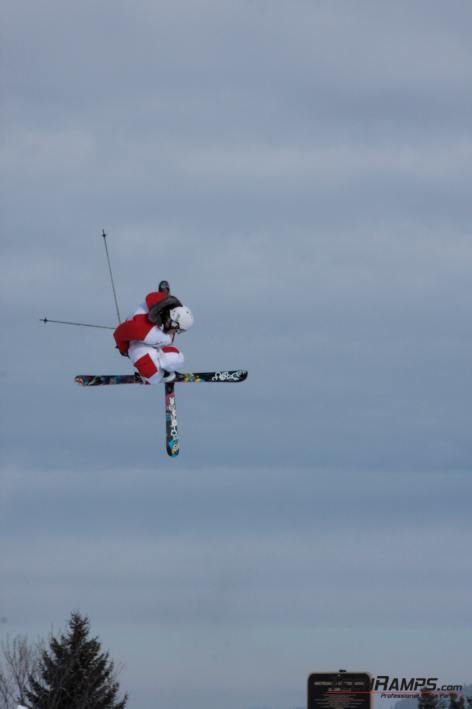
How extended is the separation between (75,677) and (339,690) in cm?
1470

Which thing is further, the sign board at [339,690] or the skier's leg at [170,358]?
the sign board at [339,690]

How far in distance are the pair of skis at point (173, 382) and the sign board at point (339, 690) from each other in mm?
31625

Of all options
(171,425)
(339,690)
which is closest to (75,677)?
(339,690)

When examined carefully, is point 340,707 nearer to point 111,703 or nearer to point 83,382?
point 111,703

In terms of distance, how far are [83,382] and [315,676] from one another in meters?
32.3

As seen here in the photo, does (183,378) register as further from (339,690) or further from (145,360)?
(339,690)

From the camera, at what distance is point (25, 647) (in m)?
71.6

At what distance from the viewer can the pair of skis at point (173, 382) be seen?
27.4 metres

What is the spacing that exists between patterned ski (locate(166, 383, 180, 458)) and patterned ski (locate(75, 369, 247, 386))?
28 cm

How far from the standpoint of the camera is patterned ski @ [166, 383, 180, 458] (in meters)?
27.3

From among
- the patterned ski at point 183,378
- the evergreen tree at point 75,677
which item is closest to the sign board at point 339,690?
the evergreen tree at point 75,677

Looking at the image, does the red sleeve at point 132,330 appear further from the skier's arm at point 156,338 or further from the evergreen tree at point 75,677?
the evergreen tree at point 75,677

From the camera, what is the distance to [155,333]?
26438 millimetres

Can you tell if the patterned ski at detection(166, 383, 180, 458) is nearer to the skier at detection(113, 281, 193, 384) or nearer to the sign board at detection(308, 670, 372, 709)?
the skier at detection(113, 281, 193, 384)
